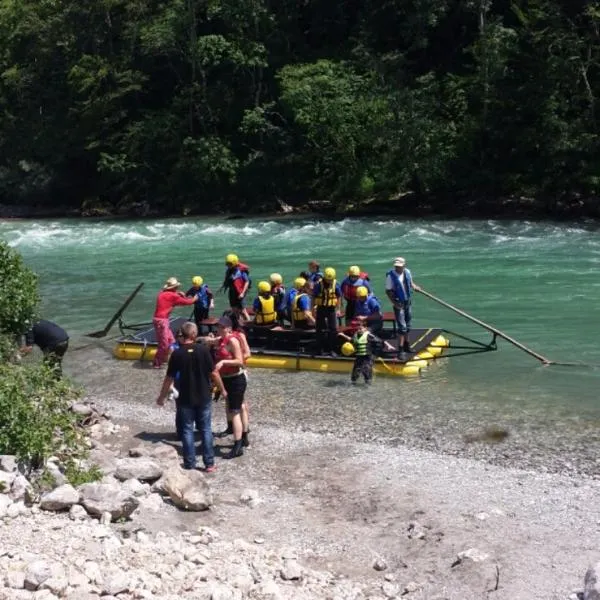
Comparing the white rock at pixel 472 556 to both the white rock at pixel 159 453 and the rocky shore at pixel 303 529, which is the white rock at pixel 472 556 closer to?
the rocky shore at pixel 303 529

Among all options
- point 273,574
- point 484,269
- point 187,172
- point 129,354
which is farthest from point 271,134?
point 273,574

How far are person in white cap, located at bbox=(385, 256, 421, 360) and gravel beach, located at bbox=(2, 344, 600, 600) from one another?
1.98 m

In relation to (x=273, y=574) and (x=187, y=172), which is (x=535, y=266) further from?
(x=187, y=172)

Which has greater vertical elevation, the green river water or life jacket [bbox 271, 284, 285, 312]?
life jacket [bbox 271, 284, 285, 312]

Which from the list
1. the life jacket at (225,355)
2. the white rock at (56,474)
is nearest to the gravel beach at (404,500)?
the white rock at (56,474)

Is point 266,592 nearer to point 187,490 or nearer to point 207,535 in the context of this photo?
point 207,535

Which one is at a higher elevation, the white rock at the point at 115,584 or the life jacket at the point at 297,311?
the life jacket at the point at 297,311

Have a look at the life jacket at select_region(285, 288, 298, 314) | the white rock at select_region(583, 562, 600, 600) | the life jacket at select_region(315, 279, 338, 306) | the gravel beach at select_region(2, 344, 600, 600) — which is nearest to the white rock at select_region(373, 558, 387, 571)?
the gravel beach at select_region(2, 344, 600, 600)

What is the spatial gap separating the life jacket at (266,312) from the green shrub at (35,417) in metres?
5.60

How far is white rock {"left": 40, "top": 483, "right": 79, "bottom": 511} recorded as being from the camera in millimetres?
7980

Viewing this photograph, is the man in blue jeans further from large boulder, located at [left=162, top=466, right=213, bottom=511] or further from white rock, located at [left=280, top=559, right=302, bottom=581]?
white rock, located at [left=280, top=559, right=302, bottom=581]

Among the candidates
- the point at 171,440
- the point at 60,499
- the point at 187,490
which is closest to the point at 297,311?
the point at 171,440

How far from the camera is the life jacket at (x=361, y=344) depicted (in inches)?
549

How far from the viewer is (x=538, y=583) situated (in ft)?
24.8
